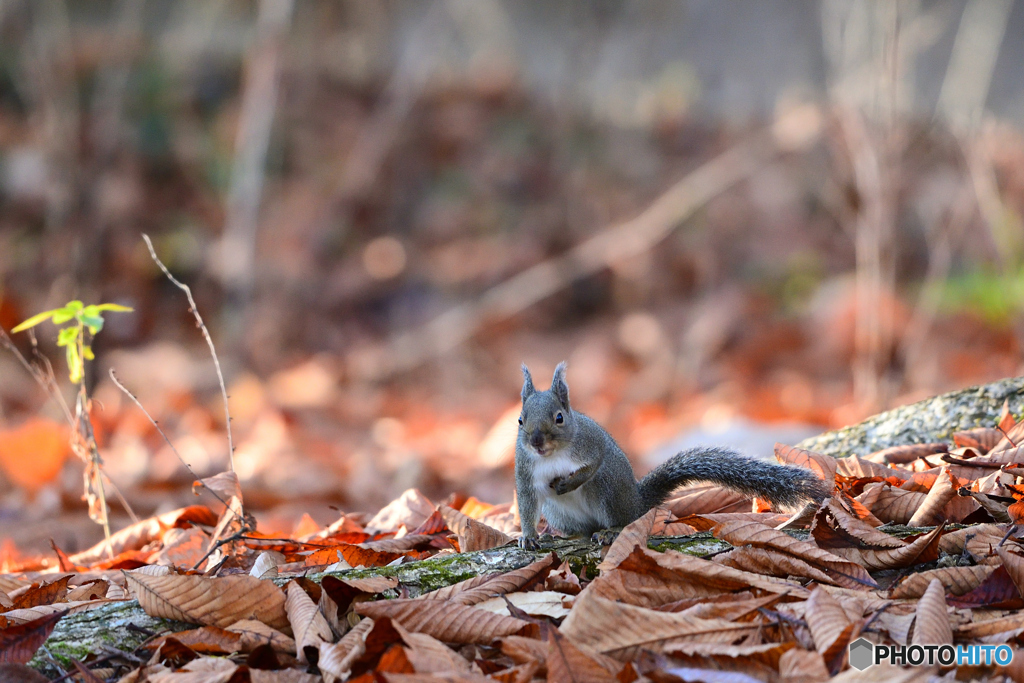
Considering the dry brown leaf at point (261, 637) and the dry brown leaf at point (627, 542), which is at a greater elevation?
the dry brown leaf at point (627, 542)

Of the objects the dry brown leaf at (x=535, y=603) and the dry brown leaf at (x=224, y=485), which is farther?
the dry brown leaf at (x=224, y=485)

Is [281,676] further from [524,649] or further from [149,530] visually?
[149,530]

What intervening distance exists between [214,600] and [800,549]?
1453 mm

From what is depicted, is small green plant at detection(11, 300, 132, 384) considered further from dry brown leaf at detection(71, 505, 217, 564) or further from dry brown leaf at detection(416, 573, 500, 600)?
dry brown leaf at detection(416, 573, 500, 600)

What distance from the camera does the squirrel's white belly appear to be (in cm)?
278

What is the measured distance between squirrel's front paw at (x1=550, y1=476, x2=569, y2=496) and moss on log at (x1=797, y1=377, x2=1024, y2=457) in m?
1.16

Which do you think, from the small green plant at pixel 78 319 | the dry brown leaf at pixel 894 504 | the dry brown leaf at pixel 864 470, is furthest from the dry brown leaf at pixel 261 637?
the dry brown leaf at pixel 864 470

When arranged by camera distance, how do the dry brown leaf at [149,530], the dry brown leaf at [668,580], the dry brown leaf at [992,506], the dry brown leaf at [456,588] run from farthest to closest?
the dry brown leaf at [149,530]
the dry brown leaf at [992,506]
the dry brown leaf at [456,588]
the dry brown leaf at [668,580]

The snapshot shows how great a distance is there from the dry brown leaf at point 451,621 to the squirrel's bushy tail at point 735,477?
0.96 meters

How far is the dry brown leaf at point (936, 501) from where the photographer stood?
7.80 ft

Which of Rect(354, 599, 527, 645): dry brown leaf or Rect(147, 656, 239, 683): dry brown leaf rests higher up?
Rect(354, 599, 527, 645): dry brown leaf

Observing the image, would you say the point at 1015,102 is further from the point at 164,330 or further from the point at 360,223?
the point at 164,330

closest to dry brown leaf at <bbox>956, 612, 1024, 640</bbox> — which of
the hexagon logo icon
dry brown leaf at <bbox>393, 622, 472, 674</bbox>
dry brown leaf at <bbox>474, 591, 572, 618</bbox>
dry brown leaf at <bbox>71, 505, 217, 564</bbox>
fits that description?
the hexagon logo icon

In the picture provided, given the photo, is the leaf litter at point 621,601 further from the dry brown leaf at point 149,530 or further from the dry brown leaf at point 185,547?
the dry brown leaf at point 149,530
